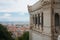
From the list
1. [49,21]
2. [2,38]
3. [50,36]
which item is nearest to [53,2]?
[49,21]

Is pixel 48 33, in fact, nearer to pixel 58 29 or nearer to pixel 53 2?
pixel 58 29

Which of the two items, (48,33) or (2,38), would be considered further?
(2,38)

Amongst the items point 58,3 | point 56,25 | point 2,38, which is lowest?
point 2,38

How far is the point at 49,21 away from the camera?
1352 centimetres

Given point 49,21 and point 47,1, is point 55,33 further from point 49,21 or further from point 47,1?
point 47,1

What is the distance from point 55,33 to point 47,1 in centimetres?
195

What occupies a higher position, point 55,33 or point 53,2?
point 53,2

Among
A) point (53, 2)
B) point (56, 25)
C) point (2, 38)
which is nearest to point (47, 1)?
point (53, 2)

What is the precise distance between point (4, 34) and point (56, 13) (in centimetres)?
2153

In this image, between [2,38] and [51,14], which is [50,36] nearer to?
[51,14]

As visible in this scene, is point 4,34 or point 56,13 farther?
point 4,34

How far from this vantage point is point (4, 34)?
113 feet

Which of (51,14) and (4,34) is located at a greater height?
(51,14)

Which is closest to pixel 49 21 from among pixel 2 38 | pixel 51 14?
pixel 51 14
